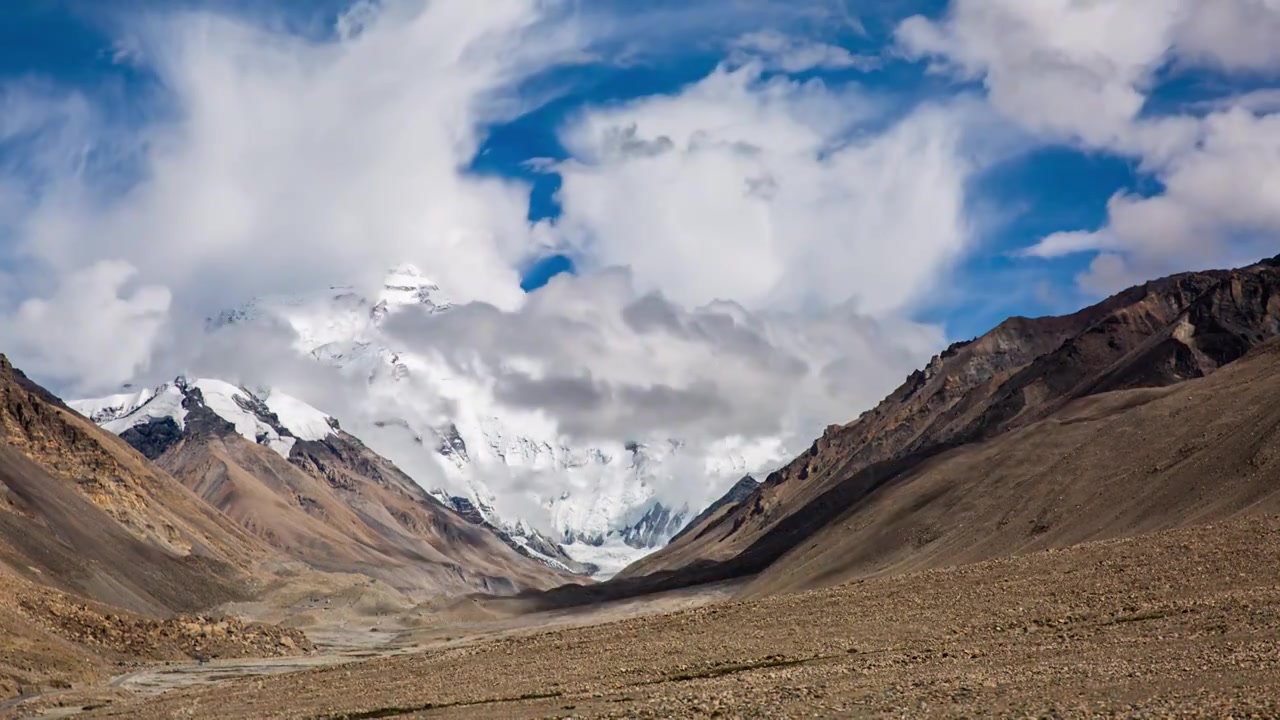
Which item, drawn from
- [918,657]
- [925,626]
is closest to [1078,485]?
[925,626]

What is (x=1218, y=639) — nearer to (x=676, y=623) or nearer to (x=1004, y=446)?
(x=676, y=623)

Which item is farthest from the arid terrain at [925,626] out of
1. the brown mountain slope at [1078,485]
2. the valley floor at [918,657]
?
the brown mountain slope at [1078,485]

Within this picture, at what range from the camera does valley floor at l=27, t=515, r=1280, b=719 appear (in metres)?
40.0

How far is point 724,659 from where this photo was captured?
61.0 metres

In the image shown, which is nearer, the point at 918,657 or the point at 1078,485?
the point at 918,657

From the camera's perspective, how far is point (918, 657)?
52.4 metres

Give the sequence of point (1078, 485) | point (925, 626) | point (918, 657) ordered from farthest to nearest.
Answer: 1. point (1078, 485)
2. point (925, 626)
3. point (918, 657)

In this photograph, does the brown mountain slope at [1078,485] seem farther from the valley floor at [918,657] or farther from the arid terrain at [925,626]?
the valley floor at [918,657]

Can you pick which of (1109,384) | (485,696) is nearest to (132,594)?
(485,696)

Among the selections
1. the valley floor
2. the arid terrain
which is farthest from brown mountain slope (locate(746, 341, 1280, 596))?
the valley floor

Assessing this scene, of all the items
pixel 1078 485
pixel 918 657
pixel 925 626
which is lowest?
pixel 918 657

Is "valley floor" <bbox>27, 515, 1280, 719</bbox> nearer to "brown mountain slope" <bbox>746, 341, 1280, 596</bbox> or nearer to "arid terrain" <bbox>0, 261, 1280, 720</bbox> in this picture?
"arid terrain" <bbox>0, 261, 1280, 720</bbox>

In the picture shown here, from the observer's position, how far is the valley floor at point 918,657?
3997cm

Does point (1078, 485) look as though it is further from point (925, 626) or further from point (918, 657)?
point (918, 657)
